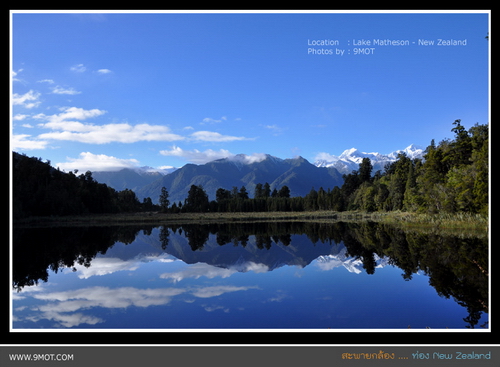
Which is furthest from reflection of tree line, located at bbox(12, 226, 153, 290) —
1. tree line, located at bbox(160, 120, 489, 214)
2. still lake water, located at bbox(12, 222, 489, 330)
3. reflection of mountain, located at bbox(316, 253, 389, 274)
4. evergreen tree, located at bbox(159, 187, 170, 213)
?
evergreen tree, located at bbox(159, 187, 170, 213)

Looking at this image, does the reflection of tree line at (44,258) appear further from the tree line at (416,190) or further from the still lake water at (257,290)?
the tree line at (416,190)

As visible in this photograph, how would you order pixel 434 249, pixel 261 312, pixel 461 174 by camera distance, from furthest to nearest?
pixel 461 174
pixel 434 249
pixel 261 312

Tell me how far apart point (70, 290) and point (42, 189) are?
4566 centimetres

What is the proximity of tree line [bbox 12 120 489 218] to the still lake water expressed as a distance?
9894 mm

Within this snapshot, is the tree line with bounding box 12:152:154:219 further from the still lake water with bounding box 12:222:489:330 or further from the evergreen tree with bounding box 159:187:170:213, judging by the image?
the still lake water with bounding box 12:222:489:330

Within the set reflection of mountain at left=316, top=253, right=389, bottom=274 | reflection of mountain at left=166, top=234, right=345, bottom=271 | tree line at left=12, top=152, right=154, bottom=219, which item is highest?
tree line at left=12, top=152, right=154, bottom=219

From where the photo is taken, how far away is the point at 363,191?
8338 centimetres

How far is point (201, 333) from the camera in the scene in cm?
591

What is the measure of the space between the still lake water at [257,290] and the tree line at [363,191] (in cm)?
989

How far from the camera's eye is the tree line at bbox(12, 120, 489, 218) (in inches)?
1180
